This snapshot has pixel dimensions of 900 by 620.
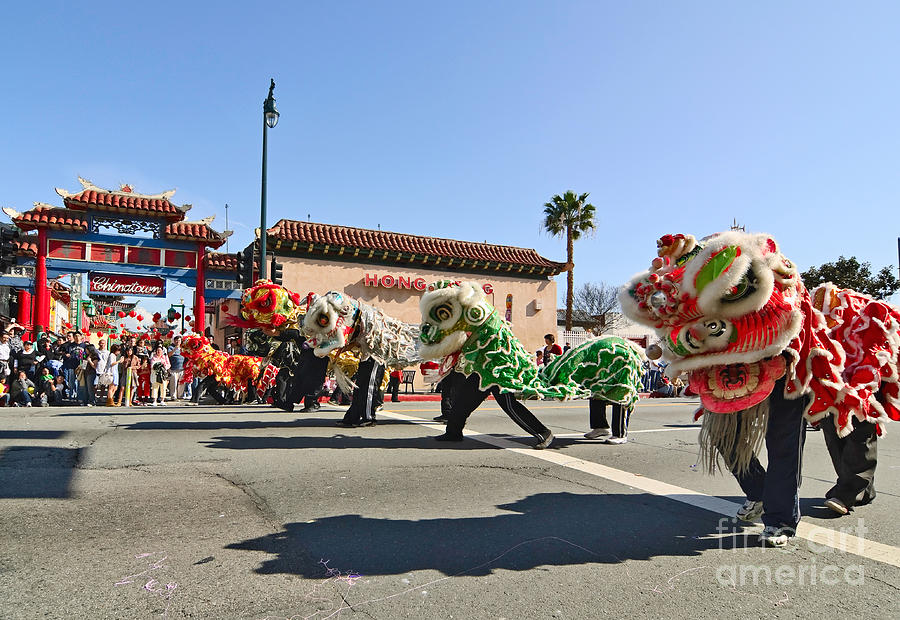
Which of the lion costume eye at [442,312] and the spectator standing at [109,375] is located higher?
the lion costume eye at [442,312]

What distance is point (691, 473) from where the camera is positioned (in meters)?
5.77

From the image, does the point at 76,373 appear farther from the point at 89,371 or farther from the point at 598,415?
the point at 598,415

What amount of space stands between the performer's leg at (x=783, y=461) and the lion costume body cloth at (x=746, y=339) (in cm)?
5

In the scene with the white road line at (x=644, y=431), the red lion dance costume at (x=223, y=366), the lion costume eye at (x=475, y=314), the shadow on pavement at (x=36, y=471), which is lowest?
the white road line at (x=644, y=431)

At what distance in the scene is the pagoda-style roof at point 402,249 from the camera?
19.9 meters

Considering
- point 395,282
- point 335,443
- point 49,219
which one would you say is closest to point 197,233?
point 49,219

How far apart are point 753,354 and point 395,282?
18.0 metres

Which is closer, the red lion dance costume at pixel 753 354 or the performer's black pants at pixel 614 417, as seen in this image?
the red lion dance costume at pixel 753 354

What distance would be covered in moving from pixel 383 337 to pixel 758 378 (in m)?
5.71

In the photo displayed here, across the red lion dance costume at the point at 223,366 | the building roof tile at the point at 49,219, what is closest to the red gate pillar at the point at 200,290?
the building roof tile at the point at 49,219

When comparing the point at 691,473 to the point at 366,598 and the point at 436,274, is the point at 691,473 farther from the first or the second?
the point at 436,274

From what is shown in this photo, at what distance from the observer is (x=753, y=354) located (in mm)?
3303

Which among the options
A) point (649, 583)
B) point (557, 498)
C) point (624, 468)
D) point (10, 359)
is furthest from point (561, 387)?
point (10, 359)

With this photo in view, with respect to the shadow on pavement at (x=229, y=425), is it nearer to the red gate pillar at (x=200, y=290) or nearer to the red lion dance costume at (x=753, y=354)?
the red lion dance costume at (x=753, y=354)
